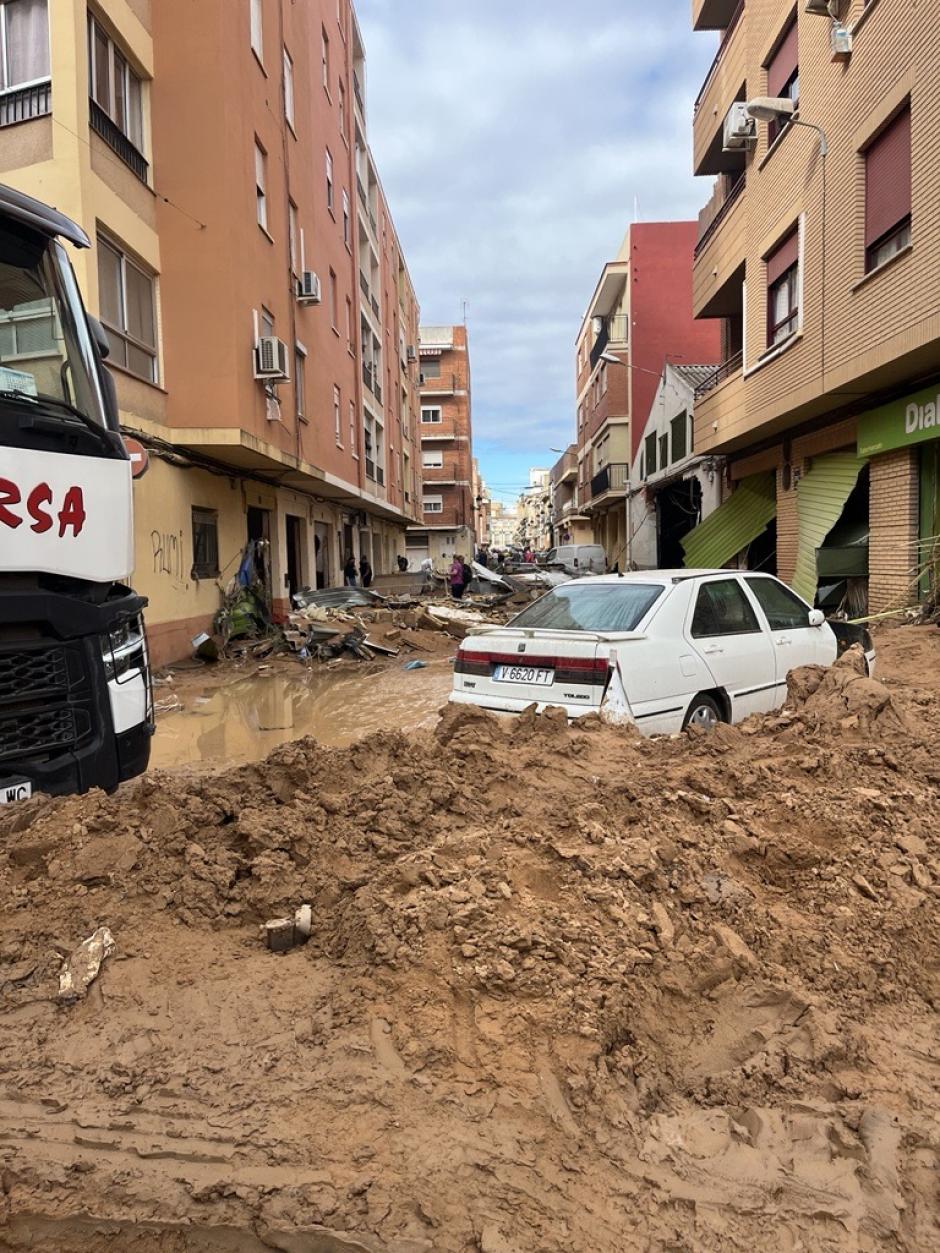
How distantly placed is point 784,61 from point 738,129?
126 cm

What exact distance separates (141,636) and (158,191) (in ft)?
38.4

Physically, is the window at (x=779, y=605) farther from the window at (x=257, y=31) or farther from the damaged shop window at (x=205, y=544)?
the window at (x=257, y=31)

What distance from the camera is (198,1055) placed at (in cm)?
238

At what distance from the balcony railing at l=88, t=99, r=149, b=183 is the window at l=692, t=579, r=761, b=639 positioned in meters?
10.6

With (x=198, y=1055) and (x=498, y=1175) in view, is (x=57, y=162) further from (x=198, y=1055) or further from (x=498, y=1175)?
(x=498, y=1175)

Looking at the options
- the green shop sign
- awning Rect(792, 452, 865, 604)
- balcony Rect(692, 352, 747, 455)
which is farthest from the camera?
balcony Rect(692, 352, 747, 455)

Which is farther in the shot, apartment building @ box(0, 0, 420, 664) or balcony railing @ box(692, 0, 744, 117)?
balcony railing @ box(692, 0, 744, 117)

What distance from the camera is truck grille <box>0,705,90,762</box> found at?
3514mm

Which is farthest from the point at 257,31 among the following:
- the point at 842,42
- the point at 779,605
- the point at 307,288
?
the point at 779,605

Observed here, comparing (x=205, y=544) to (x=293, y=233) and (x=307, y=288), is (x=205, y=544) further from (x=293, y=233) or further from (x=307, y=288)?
(x=293, y=233)

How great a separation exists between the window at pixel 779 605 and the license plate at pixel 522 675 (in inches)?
93.0

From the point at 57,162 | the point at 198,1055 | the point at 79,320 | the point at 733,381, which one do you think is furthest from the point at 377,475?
the point at 198,1055

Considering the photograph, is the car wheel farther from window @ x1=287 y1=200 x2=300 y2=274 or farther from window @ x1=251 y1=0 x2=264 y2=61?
window @ x1=251 y1=0 x2=264 y2=61

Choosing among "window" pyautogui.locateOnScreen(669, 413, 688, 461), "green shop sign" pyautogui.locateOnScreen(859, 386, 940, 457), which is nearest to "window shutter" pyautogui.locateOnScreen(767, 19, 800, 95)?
"green shop sign" pyautogui.locateOnScreen(859, 386, 940, 457)
